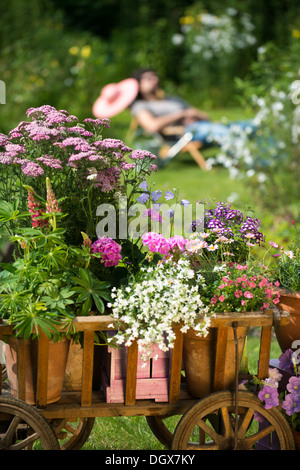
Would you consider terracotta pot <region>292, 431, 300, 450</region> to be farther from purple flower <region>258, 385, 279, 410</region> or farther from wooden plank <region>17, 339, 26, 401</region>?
wooden plank <region>17, 339, 26, 401</region>

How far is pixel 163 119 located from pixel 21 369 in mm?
6963

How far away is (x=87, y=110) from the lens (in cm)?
951

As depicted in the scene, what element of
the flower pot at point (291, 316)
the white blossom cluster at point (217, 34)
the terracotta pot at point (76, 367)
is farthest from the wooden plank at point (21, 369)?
the white blossom cluster at point (217, 34)

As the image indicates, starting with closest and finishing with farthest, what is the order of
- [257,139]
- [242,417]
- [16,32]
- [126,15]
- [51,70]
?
[242,417] < [257,139] < [51,70] < [16,32] < [126,15]

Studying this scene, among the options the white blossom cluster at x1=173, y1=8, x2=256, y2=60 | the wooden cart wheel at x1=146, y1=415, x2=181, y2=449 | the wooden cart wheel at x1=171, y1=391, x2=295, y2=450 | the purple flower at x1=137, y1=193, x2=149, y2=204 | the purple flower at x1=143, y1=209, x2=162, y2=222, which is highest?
the white blossom cluster at x1=173, y1=8, x2=256, y2=60

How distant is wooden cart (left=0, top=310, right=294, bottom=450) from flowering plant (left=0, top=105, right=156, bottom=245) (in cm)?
45

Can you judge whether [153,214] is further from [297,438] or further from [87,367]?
[297,438]

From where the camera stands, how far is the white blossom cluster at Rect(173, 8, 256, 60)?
1209cm

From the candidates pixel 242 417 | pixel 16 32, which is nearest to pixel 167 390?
pixel 242 417

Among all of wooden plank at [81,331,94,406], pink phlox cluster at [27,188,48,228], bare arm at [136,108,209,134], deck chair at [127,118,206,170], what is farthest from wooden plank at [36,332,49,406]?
bare arm at [136,108,209,134]
